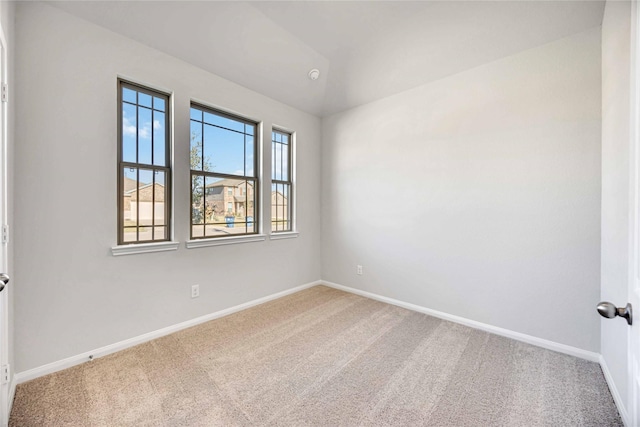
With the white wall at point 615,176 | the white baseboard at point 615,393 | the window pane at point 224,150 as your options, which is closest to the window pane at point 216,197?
the window pane at point 224,150

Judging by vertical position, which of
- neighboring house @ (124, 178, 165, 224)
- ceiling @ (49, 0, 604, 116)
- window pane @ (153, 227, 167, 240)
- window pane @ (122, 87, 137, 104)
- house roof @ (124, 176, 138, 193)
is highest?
ceiling @ (49, 0, 604, 116)

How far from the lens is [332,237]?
13.3 feet

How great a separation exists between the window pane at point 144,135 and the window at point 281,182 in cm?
145

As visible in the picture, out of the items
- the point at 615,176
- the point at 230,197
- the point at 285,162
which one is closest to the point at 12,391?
the point at 230,197

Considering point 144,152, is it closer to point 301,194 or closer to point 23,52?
point 23,52

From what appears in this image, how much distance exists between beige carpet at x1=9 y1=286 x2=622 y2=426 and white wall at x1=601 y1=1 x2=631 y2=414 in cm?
33

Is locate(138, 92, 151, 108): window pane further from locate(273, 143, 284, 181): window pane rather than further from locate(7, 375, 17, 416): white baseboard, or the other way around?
locate(7, 375, 17, 416): white baseboard

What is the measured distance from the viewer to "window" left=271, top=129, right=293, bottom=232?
12.0 ft

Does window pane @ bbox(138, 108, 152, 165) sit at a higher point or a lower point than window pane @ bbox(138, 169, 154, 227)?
higher

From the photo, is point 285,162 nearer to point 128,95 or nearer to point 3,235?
point 128,95

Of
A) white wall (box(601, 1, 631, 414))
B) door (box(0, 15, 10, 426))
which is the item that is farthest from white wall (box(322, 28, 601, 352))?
door (box(0, 15, 10, 426))

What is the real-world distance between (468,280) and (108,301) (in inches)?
131

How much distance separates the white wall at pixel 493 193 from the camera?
219 cm

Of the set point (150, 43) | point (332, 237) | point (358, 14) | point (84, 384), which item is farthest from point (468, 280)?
point (150, 43)
